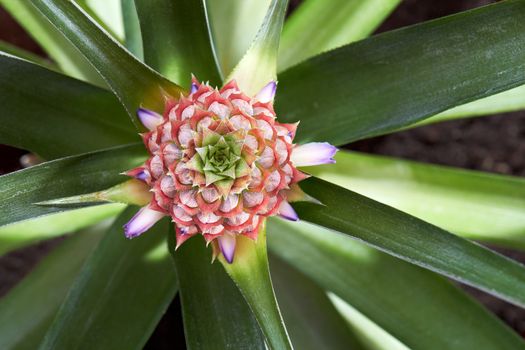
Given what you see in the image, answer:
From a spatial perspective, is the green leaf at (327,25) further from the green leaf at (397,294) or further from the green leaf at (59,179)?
the green leaf at (59,179)

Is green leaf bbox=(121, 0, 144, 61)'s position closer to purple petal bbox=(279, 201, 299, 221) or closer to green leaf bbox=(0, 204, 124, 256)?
green leaf bbox=(0, 204, 124, 256)

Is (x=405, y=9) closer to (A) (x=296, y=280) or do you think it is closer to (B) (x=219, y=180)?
(A) (x=296, y=280)

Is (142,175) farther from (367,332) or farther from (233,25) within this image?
(367,332)

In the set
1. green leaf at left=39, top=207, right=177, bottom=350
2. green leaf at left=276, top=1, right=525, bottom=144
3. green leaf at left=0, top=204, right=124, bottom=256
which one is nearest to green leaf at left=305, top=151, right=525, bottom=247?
green leaf at left=276, top=1, right=525, bottom=144

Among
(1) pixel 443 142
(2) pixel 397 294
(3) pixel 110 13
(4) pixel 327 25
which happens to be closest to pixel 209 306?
(2) pixel 397 294

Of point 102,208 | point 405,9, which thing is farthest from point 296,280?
point 405,9

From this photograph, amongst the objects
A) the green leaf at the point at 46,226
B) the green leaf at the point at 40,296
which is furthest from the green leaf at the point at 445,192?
the green leaf at the point at 40,296

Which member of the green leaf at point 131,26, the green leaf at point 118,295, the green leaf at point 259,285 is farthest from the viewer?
the green leaf at point 131,26
